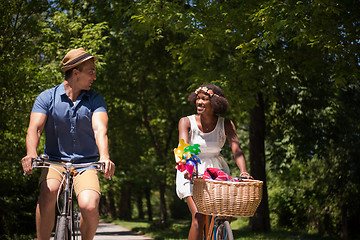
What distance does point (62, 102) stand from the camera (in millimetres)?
4090

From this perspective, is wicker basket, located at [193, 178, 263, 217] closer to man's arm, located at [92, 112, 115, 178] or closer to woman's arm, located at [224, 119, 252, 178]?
woman's arm, located at [224, 119, 252, 178]

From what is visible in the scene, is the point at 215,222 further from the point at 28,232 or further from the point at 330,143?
the point at 330,143

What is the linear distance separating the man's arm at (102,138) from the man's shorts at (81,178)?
14 centimetres

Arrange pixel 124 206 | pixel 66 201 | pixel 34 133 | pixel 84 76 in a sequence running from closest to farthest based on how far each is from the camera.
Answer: pixel 66 201
pixel 34 133
pixel 84 76
pixel 124 206

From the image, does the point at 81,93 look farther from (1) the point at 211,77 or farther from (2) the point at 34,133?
(1) the point at 211,77

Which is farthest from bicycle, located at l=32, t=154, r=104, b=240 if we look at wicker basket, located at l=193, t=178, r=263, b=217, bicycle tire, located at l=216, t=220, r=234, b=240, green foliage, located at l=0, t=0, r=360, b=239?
green foliage, located at l=0, t=0, r=360, b=239

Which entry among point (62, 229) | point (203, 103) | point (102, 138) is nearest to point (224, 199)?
point (102, 138)

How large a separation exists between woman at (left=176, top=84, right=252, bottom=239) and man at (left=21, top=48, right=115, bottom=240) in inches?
44.3

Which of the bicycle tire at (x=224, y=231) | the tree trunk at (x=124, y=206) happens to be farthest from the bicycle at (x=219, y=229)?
the tree trunk at (x=124, y=206)

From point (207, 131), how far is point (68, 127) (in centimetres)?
155

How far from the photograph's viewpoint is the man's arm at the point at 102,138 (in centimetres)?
366

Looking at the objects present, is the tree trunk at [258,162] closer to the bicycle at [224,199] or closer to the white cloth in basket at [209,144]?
the white cloth in basket at [209,144]

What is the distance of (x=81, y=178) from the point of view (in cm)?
378

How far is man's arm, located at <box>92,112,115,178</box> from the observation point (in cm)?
366
